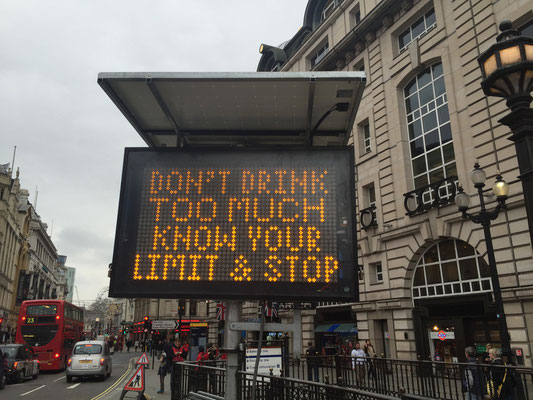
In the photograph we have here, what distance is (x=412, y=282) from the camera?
21.4m

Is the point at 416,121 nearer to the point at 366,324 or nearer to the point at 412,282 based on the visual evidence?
the point at 412,282

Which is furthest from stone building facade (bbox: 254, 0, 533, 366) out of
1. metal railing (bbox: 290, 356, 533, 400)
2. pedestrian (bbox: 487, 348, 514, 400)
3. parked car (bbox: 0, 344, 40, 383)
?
parked car (bbox: 0, 344, 40, 383)

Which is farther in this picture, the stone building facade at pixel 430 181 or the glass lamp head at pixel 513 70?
the stone building facade at pixel 430 181

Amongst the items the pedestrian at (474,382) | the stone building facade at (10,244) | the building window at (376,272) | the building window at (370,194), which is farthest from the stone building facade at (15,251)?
the pedestrian at (474,382)

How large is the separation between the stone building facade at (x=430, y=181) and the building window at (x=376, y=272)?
2.4 inches

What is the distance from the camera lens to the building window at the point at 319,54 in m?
32.1

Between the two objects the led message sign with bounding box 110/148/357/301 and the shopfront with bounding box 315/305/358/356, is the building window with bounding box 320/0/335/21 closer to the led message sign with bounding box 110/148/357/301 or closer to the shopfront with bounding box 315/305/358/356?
the shopfront with bounding box 315/305/358/356

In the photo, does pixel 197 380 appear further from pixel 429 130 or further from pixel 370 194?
pixel 370 194

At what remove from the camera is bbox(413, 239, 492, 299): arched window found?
18.0 m

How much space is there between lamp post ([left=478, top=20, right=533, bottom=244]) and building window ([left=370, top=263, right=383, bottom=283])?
1919 cm

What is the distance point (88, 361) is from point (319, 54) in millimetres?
26734

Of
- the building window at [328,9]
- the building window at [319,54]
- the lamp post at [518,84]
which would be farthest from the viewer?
the building window at [319,54]

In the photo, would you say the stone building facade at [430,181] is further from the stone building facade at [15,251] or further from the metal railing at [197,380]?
the stone building facade at [15,251]

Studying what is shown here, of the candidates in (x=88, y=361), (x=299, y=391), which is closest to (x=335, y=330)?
(x=88, y=361)
